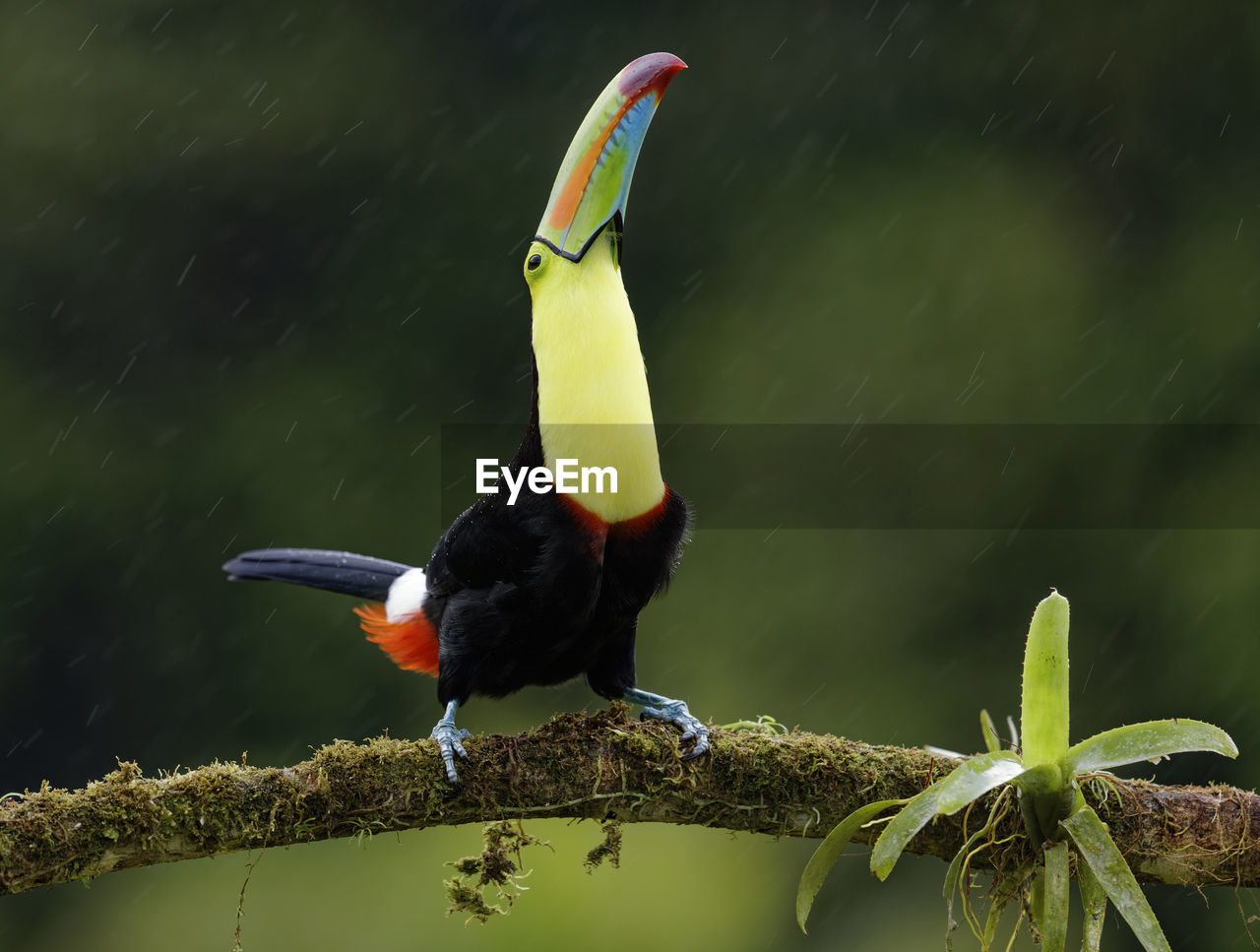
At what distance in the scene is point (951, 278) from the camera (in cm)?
595

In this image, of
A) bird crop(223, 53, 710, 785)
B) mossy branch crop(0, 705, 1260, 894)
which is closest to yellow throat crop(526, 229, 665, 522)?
bird crop(223, 53, 710, 785)

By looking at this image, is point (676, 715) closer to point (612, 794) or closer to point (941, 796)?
point (612, 794)

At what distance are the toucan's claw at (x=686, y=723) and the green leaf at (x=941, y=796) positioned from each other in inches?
11.8

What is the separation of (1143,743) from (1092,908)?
230 millimetres

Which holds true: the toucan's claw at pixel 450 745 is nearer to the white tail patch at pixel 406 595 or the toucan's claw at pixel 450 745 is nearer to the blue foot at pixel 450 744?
the blue foot at pixel 450 744

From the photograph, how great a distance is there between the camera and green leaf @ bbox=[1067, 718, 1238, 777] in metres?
1.99

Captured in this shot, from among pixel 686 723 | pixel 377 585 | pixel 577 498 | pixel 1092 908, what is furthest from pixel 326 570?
pixel 1092 908

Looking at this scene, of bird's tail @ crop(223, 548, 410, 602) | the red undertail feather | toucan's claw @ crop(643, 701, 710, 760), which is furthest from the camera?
bird's tail @ crop(223, 548, 410, 602)

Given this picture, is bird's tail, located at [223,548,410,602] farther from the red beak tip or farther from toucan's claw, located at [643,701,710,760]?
the red beak tip

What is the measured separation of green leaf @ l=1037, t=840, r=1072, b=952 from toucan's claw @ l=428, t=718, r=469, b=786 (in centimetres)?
80

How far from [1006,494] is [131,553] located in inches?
132

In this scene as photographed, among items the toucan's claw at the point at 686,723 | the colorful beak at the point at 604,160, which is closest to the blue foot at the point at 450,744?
the toucan's claw at the point at 686,723

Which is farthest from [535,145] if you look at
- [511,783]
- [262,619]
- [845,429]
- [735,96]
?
[511,783]

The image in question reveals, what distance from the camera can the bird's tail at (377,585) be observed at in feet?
8.64
